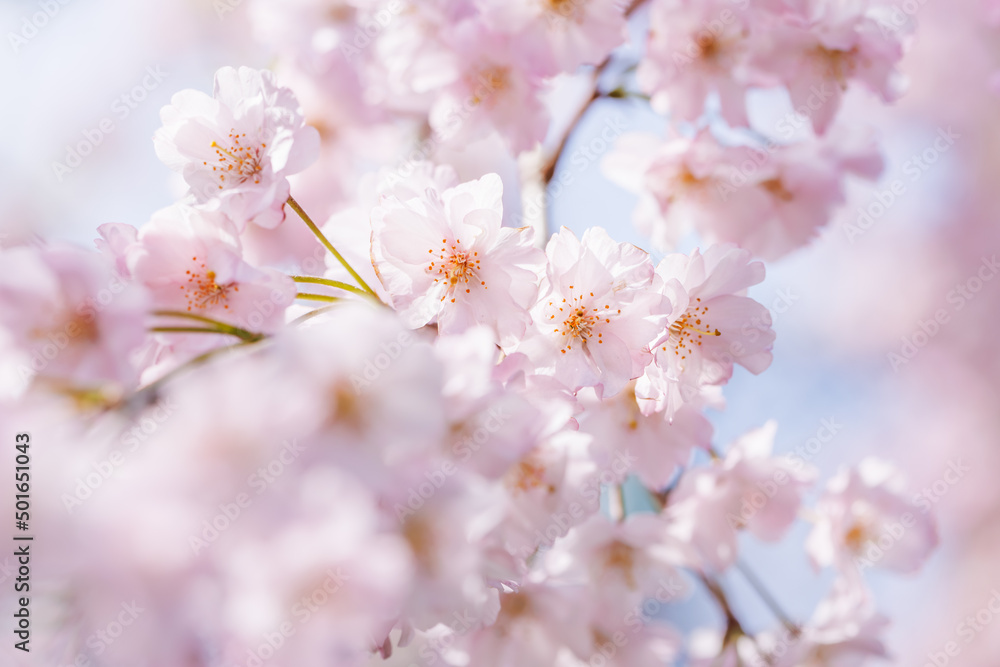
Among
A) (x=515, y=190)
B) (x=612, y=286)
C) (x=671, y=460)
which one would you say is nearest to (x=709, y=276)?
(x=612, y=286)

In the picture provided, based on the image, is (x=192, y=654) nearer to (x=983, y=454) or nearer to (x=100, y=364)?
(x=100, y=364)

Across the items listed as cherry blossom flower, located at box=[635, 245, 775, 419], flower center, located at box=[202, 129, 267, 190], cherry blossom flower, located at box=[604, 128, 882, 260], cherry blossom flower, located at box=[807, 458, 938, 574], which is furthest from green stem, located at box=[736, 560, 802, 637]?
flower center, located at box=[202, 129, 267, 190]

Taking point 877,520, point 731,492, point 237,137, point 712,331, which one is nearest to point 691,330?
point 712,331

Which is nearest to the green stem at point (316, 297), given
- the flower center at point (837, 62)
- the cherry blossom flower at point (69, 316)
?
the cherry blossom flower at point (69, 316)

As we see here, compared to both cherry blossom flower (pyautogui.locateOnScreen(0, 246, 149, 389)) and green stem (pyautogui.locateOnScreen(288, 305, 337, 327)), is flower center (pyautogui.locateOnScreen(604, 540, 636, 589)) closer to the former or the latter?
green stem (pyautogui.locateOnScreen(288, 305, 337, 327))

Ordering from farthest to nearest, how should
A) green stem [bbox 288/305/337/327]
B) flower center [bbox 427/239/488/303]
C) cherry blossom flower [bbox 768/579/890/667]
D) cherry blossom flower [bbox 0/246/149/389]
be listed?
cherry blossom flower [bbox 768/579/890/667] < flower center [bbox 427/239/488/303] < green stem [bbox 288/305/337/327] < cherry blossom flower [bbox 0/246/149/389]

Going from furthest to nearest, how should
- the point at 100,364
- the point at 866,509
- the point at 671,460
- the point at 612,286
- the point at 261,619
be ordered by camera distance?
the point at 866,509, the point at 671,460, the point at 612,286, the point at 100,364, the point at 261,619

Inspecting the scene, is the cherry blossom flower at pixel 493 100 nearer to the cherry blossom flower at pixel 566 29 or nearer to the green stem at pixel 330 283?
the cherry blossom flower at pixel 566 29
